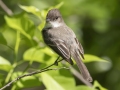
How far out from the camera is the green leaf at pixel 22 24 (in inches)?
131

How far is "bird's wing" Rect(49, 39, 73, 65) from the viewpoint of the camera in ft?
11.2

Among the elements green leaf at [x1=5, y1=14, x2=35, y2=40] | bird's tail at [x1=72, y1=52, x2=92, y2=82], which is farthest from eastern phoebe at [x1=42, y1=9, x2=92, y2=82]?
green leaf at [x1=5, y1=14, x2=35, y2=40]

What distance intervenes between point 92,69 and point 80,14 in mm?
893

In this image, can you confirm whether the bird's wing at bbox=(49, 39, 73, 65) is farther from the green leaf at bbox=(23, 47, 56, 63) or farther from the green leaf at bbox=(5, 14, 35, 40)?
the green leaf at bbox=(5, 14, 35, 40)

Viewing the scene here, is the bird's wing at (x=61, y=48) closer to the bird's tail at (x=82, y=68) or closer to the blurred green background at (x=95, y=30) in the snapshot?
the bird's tail at (x=82, y=68)

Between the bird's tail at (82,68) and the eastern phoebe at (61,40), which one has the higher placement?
the eastern phoebe at (61,40)

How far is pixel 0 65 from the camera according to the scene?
3115mm

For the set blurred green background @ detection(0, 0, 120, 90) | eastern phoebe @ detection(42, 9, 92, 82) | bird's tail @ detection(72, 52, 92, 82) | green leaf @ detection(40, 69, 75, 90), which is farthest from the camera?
blurred green background @ detection(0, 0, 120, 90)

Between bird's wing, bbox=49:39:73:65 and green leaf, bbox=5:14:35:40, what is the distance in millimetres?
308

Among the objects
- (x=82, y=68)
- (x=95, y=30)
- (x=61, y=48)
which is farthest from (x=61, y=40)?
(x=95, y=30)

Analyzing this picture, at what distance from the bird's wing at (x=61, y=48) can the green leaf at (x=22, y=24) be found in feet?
1.01

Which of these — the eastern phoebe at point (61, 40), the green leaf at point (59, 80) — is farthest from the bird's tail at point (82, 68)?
the green leaf at point (59, 80)

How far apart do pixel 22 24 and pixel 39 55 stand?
291 millimetres

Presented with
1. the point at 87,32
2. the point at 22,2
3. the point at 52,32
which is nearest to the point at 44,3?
the point at 22,2
